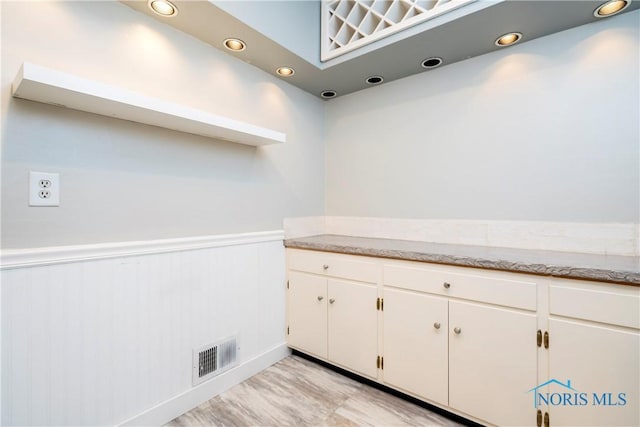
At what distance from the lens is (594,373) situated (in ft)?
3.66

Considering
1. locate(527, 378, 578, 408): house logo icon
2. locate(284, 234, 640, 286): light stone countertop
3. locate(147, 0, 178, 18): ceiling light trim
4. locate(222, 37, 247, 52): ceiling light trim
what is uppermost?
locate(222, 37, 247, 52): ceiling light trim

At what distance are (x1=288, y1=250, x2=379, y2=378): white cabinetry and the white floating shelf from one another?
3.14 feet

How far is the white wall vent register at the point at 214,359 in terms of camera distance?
5.23 ft

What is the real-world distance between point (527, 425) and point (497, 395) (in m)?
0.15

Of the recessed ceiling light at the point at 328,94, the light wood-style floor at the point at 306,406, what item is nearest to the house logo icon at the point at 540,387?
the light wood-style floor at the point at 306,406

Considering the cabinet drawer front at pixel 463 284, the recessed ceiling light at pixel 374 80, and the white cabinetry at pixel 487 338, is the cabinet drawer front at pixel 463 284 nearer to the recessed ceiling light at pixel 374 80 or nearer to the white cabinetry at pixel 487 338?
the white cabinetry at pixel 487 338

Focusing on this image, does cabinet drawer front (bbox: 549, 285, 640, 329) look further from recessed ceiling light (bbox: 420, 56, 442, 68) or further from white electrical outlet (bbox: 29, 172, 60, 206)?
white electrical outlet (bbox: 29, 172, 60, 206)

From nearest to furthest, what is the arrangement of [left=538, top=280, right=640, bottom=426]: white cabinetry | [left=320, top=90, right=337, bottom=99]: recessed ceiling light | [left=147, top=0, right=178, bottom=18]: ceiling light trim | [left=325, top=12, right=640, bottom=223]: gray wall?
[left=538, top=280, right=640, bottom=426]: white cabinetry
[left=147, top=0, right=178, bottom=18]: ceiling light trim
[left=325, top=12, right=640, bottom=223]: gray wall
[left=320, top=90, right=337, bottom=99]: recessed ceiling light

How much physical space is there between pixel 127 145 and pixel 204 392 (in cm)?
139

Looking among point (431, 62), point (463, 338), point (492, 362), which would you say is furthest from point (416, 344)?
point (431, 62)

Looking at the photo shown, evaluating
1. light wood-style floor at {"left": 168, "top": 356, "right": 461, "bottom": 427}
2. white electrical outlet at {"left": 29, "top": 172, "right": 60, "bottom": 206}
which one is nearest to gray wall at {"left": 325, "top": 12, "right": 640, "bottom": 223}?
light wood-style floor at {"left": 168, "top": 356, "right": 461, "bottom": 427}

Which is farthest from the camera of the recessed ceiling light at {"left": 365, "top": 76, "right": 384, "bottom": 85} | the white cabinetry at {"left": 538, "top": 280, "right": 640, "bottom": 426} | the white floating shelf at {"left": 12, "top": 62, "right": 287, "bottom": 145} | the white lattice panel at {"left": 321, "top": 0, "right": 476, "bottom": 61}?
the recessed ceiling light at {"left": 365, "top": 76, "right": 384, "bottom": 85}

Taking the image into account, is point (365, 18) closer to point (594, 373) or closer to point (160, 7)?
point (160, 7)

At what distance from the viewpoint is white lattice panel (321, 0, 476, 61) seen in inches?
62.2
